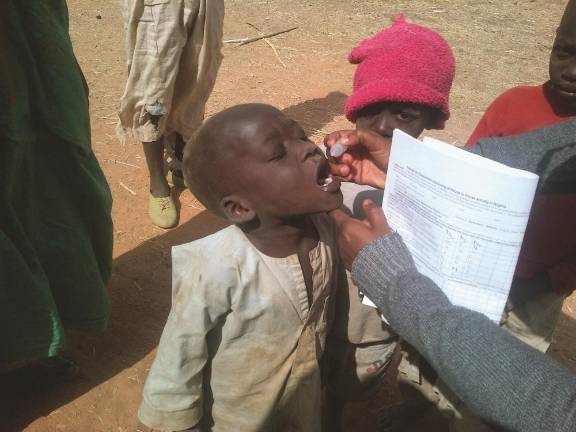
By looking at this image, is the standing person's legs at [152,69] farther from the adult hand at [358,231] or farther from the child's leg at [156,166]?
the adult hand at [358,231]

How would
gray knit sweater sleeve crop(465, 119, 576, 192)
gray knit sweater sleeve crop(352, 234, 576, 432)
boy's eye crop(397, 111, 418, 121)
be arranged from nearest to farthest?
gray knit sweater sleeve crop(352, 234, 576, 432) < gray knit sweater sleeve crop(465, 119, 576, 192) < boy's eye crop(397, 111, 418, 121)

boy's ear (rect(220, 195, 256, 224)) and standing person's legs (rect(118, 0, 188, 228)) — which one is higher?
boy's ear (rect(220, 195, 256, 224))

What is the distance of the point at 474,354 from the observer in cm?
112

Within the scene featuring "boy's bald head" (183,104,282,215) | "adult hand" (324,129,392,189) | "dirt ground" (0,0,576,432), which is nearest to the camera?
"boy's bald head" (183,104,282,215)

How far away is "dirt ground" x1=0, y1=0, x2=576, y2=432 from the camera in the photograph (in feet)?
7.95

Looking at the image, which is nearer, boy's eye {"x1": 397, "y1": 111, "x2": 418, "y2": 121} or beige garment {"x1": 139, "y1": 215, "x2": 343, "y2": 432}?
beige garment {"x1": 139, "y1": 215, "x2": 343, "y2": 432}

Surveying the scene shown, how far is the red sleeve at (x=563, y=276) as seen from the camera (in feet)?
6.22

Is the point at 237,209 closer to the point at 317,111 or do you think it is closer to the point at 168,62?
the point at 168,62

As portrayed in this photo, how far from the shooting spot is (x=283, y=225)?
1.49 meters

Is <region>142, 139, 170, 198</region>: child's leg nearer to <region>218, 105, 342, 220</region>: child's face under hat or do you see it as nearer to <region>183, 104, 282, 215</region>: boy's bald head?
<region>183, 104, 282, 215</region>: boy's bald head

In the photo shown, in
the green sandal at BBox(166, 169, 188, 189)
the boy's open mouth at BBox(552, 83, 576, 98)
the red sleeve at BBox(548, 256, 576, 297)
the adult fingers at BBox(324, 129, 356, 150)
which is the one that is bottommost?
the green sandal at BBox(166, 169, 188, 189)

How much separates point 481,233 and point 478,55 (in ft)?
20.2

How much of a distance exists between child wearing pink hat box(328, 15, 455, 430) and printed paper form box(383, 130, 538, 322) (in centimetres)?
46

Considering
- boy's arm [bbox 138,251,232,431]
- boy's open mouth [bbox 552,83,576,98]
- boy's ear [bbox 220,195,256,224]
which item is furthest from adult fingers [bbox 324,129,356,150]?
boy's open mouth [bbox 552,83,576,98]
